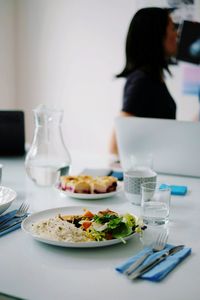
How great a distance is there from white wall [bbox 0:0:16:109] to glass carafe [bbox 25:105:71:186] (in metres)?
2.22

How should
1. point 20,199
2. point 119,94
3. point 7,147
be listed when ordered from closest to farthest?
point 20,199 → point 7,147 → point 119,94

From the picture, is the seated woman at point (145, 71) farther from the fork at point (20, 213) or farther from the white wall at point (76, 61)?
the fork at point (20, 213)

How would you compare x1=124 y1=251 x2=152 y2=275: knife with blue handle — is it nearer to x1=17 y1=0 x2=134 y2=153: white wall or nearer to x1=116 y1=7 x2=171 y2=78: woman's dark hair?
x1=116 y1=7 x2=171 y2=78: woman's dark hair

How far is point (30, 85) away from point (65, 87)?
1.14 feet

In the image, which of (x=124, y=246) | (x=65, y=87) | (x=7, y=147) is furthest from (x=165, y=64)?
(x=124, y=246)

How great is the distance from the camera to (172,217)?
4.12 feet

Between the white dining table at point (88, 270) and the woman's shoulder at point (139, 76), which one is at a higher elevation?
the woman's shoulder at point (139, 76)

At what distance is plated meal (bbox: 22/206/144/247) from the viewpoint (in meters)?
0.99

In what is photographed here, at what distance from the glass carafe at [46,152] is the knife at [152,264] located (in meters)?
0.67

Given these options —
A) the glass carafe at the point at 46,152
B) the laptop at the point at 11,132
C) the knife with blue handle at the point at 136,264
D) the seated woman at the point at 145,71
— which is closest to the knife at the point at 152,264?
the knife with blue handle at the point at 136,264

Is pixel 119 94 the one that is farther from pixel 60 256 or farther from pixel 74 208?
pixel 60 256

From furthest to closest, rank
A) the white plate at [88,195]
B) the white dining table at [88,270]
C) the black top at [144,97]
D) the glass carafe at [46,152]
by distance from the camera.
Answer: the black top at [144,97]
the glass carafe at [46,152]
the white plate at [88,195]
the white dining table at [88,270]

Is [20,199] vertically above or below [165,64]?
below

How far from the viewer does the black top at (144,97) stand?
2.38 m
